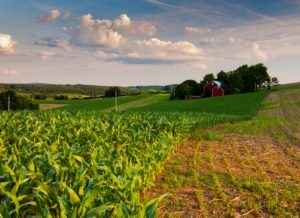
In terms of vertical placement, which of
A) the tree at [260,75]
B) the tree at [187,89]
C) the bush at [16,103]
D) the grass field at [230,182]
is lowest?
the bush at [16,103]

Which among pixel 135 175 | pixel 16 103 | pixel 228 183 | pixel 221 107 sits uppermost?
pixel 135 175

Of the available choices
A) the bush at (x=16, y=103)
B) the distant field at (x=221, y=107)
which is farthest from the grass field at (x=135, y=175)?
the bush at (x=16, y=103)

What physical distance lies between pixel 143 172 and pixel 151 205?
3.78 metres

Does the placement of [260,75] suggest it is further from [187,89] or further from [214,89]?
[187,89]

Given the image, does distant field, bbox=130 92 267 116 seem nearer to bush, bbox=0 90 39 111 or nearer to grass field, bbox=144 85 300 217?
bush, bbox=0 90 39 111

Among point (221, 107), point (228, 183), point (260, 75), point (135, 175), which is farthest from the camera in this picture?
point (260, 75)

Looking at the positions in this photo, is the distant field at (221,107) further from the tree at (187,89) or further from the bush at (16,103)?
the tree at (187,89)

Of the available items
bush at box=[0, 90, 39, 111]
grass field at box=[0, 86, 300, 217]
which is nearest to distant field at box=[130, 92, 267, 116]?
bush at box=[0, 90, 39, 111]

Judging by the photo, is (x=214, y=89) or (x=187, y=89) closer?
(x=214, y=89)

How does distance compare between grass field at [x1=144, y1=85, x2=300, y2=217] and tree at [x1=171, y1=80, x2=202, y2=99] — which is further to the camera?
tree at [x1=171, y1=80, x2=202, y2=99]

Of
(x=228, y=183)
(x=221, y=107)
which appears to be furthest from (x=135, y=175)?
(x=221, y=107)

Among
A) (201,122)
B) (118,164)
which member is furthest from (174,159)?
(201,122)

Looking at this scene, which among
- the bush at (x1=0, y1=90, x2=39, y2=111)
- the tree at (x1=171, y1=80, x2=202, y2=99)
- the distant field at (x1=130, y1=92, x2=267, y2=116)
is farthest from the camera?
the tree at (x1=171, y1=80, x2=202, y2=99)

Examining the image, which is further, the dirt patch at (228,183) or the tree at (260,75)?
the tree at (260,75)
